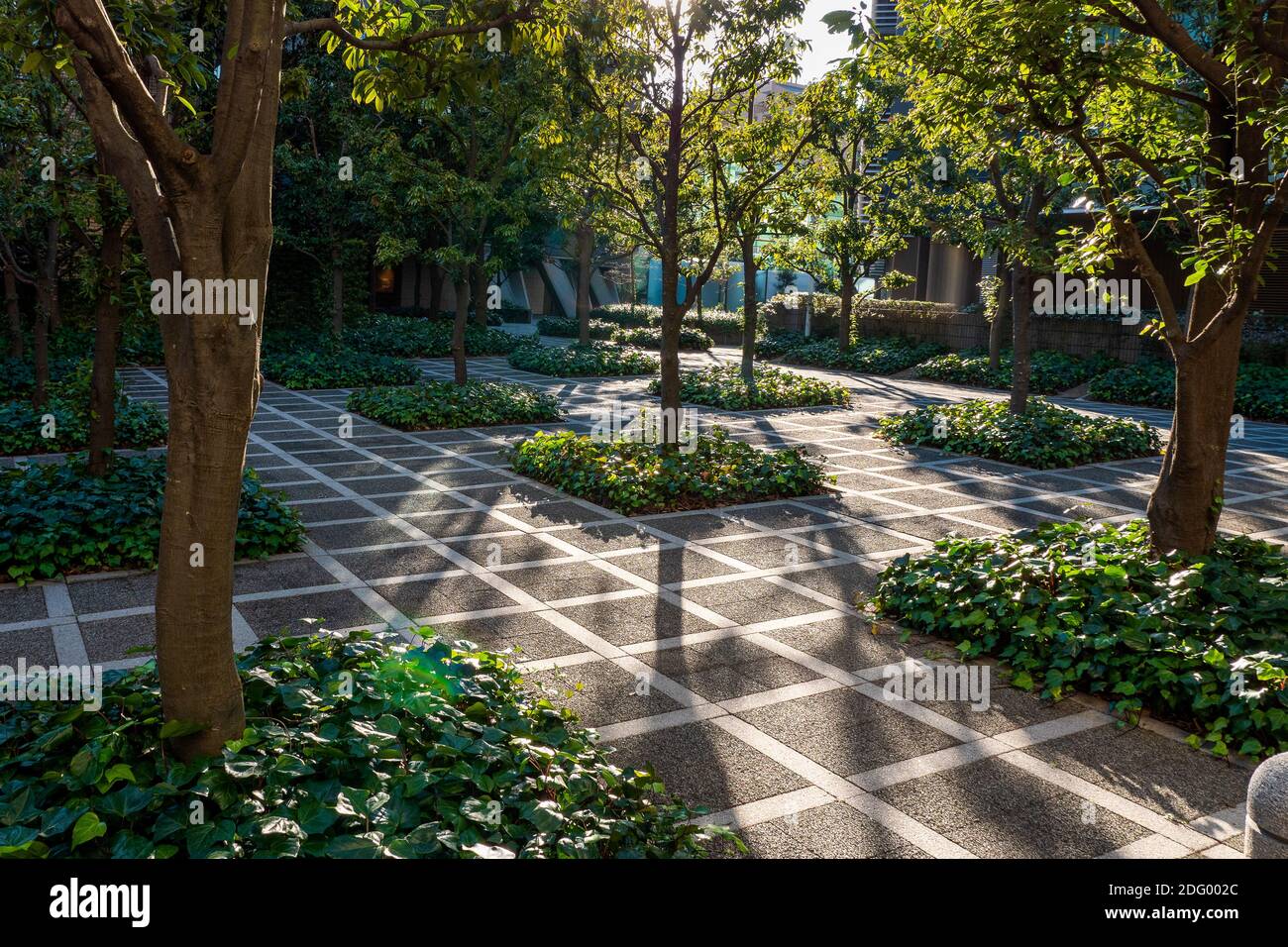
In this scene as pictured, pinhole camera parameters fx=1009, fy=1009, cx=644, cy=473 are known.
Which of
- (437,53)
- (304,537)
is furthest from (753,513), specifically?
(437,53)

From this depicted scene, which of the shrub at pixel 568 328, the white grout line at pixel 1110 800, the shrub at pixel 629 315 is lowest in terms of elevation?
the white grout line at pixel 1110 800

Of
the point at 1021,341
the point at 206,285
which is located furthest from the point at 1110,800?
the point at 1021,341

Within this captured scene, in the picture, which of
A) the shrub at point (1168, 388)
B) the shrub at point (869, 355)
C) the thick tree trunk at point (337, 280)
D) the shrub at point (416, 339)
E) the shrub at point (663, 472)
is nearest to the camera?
the shrub at point (663, 472)

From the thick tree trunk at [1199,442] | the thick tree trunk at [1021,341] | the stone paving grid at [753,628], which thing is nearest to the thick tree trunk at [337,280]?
the stone paving grid at [753,628]

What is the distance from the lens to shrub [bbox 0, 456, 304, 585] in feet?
27.7

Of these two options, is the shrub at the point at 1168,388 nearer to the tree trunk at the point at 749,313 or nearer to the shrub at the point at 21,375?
the tree trunk at the point at 749,313

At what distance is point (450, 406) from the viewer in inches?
688

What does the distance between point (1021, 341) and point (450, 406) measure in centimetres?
1001

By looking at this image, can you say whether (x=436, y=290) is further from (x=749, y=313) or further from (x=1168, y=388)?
(x=1168, y=388)

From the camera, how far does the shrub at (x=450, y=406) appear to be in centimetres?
1709

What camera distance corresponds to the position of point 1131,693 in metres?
6.35

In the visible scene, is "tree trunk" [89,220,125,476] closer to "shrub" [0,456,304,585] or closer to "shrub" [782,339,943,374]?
"shrub" [0,456,304,585]

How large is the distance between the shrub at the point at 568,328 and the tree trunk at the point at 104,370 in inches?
1096
